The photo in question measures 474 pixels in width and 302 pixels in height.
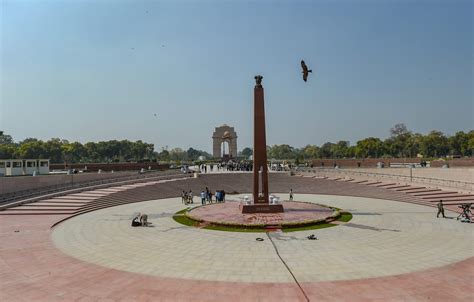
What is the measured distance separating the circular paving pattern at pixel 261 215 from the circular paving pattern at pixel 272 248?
5.17 feet

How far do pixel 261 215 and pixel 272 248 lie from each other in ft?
24.8

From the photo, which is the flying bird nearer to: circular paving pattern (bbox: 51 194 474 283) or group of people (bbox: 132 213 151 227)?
circular paving pattern (bbox: 51 194 474 283)

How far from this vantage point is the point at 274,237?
55.0ft

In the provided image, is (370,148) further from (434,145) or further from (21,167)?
(21,167)

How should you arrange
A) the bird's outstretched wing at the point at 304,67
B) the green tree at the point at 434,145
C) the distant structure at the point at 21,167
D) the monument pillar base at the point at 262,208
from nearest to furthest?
the bird's outstretched wing at the point at 304,67
the monument pillar base at the point at 262,208
the distant structure at the point at 21,167
the green tree at the point at 434,145

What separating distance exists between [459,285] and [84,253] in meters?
14.6

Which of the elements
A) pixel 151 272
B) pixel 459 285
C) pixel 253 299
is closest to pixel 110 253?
pixel 151 272

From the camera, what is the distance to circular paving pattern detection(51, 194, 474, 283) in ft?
38.4

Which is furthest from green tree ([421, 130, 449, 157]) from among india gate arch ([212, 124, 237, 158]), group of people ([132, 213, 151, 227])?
group of people ([132, 213, 151, 227])

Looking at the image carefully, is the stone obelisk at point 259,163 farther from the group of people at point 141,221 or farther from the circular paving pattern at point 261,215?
the group of people at point 141,221

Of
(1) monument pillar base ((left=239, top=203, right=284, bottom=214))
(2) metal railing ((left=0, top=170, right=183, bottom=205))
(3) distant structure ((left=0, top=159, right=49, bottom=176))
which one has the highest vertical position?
(3) distant structure ((left=0, top=159, right=49, bottom=176))

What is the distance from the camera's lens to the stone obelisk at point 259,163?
2339 centimetres

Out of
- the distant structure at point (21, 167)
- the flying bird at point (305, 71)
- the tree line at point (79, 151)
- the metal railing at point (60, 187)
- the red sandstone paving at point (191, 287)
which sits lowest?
the red sandstone paving at point (191, 287)

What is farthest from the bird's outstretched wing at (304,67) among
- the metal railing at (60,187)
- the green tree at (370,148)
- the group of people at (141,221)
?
the green tree at (370,148)
